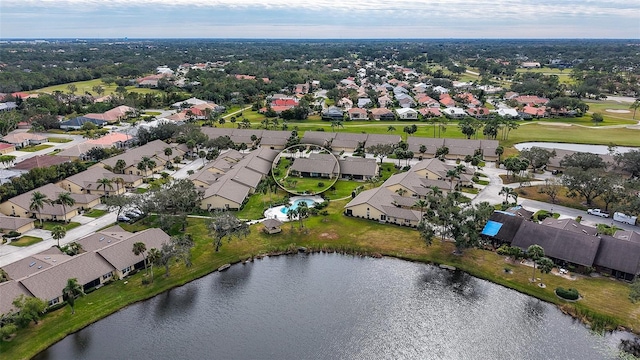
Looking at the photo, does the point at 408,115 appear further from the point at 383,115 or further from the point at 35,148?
the point at 35,148

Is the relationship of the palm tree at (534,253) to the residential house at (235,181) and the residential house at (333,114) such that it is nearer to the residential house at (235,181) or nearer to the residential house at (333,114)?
the residential house at (235,181)

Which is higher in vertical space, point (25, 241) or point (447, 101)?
point (447, 101)

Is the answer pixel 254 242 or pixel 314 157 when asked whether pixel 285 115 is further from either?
pixel 254 242

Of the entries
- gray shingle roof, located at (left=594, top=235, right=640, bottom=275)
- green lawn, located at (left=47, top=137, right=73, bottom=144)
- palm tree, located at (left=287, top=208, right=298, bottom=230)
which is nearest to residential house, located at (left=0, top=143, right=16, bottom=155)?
green lawn, located at (left=47, top=137, right=73, bottom=144)

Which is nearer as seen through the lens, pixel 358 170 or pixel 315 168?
pixel 315 168

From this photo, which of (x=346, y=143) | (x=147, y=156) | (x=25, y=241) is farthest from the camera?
(x=346, y=143)

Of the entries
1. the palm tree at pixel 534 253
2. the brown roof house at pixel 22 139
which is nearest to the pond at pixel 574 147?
the palm tree at pixel 534 253

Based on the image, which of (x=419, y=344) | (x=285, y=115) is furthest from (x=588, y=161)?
(x=285, y=115)

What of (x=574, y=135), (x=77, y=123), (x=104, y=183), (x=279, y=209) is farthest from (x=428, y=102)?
(x=104, y=183)
